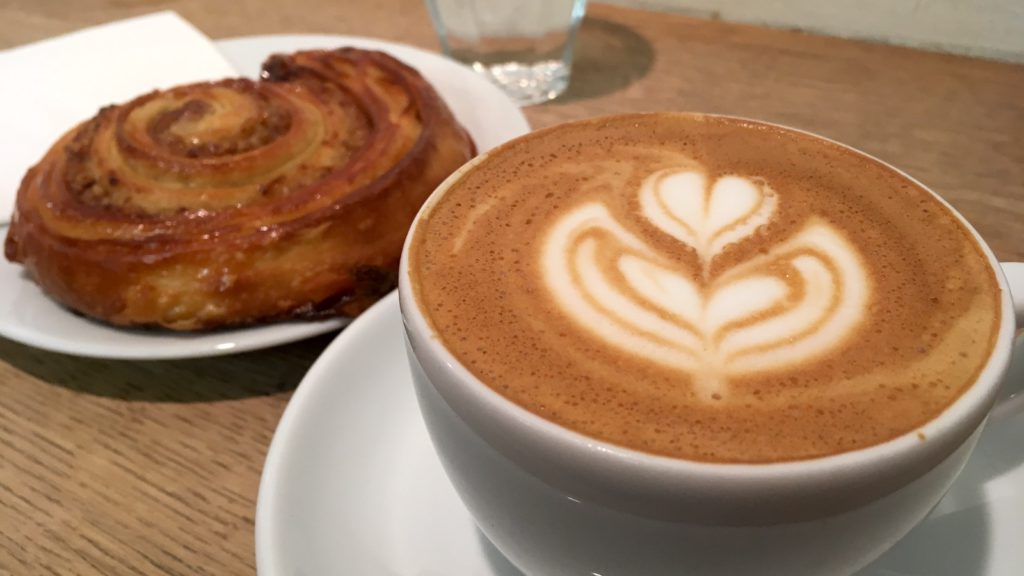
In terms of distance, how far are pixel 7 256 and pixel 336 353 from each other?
48 centimetres

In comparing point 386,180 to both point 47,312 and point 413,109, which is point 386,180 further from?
point 47,312

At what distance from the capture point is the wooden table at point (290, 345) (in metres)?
0.64

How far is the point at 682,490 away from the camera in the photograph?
0.38m

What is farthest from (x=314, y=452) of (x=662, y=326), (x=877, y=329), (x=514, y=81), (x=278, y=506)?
(x=514, y=81)

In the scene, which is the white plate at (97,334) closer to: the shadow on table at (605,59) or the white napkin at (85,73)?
the white napkin at (85,73)

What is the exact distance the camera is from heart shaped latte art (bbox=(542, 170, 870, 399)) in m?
0.46

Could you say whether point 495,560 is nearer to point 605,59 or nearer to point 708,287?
point 708,287

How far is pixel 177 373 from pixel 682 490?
61 cm

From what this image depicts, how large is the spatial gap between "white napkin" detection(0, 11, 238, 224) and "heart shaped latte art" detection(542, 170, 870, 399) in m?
0.87

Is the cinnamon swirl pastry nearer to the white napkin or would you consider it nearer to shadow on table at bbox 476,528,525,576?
the white napkin

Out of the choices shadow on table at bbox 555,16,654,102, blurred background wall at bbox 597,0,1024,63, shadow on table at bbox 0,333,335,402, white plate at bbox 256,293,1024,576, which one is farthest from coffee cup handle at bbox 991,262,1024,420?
blurred background wall at bbox 597,0,1024,63

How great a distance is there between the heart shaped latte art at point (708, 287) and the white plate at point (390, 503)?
0.44 ft

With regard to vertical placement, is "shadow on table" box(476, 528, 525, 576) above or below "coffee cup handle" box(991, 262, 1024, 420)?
below

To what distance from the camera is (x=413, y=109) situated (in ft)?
3.39
